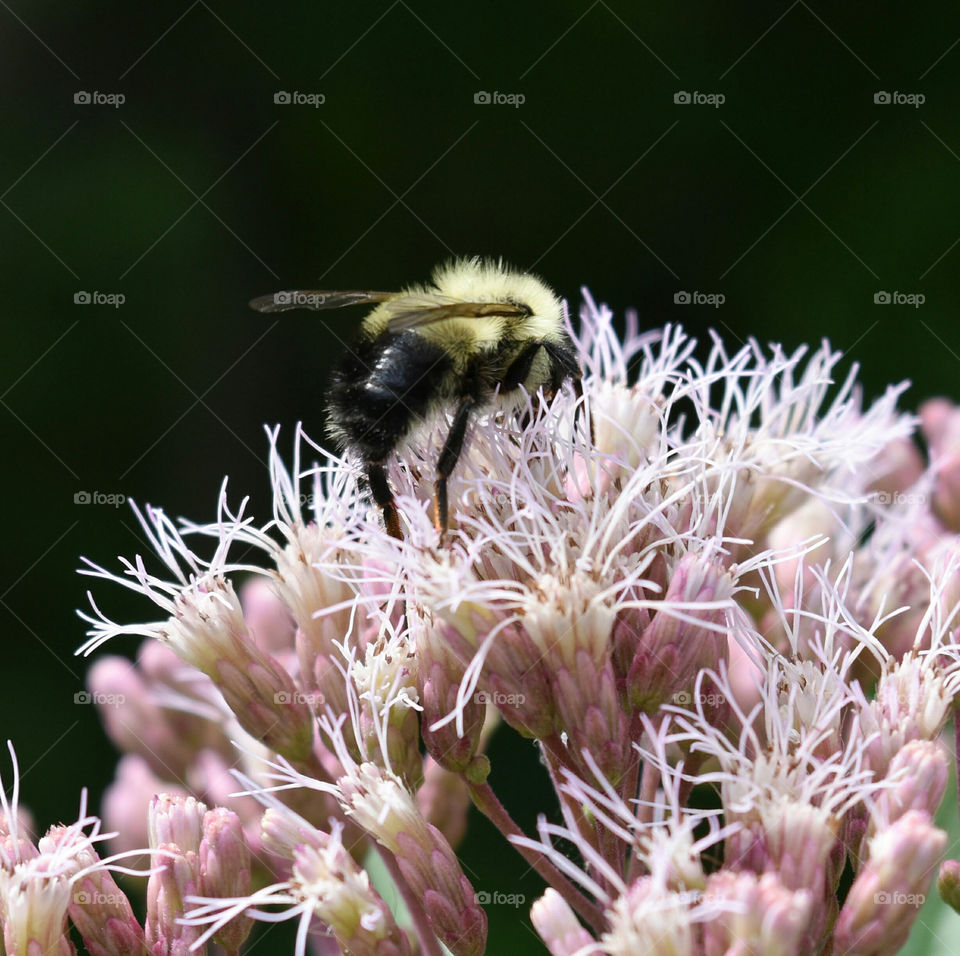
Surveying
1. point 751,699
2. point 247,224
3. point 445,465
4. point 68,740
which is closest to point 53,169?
point 247,224

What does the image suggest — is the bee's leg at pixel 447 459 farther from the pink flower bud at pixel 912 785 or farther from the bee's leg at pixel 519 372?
the pink flower bud at pixel 912 785

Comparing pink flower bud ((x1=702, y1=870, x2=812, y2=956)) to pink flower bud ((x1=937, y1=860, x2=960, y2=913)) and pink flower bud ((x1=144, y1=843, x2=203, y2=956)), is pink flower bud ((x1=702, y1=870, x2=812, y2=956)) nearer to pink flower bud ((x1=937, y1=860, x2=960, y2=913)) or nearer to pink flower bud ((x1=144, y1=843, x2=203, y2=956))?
pink flower bud ((x1=937, y1=860, x2=960, y2=913))

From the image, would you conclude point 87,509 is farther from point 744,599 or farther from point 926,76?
point 926,76

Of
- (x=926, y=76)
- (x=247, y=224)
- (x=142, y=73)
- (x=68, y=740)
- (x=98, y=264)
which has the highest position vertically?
(x=926, y=76)

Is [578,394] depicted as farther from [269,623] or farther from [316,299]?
[269,623]

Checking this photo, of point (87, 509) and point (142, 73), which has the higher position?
point (142, 73)

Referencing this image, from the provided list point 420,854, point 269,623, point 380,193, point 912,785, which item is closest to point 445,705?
point 420,854

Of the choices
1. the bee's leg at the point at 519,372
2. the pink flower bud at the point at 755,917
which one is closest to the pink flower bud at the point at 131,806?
the bee's leg at the point at 519,372
